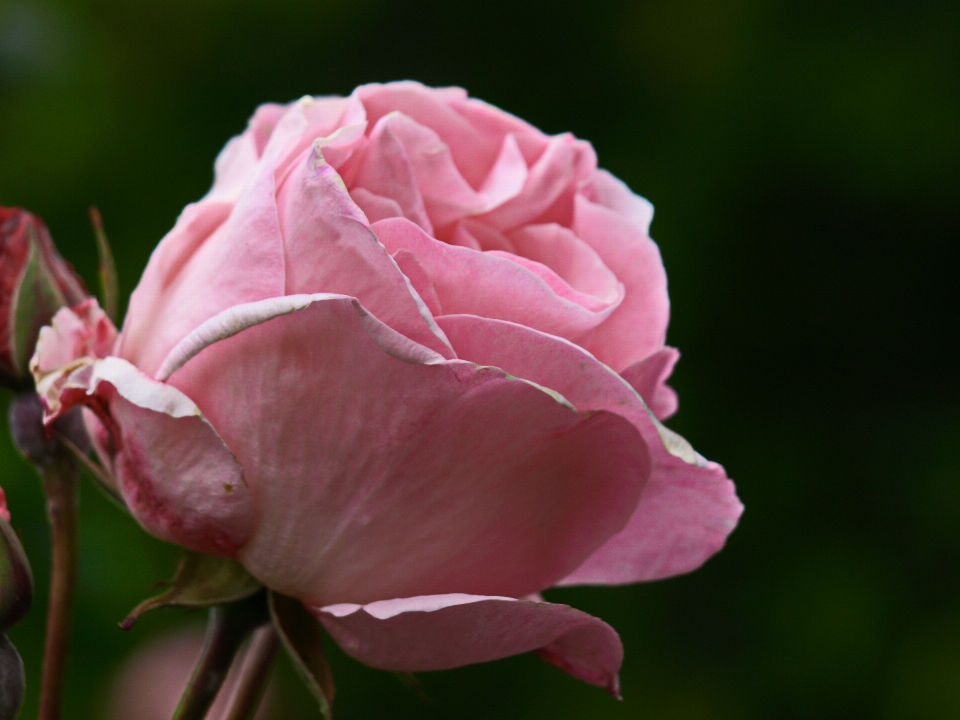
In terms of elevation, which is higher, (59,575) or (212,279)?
(212,279)

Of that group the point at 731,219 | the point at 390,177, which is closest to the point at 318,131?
the point at 390,177

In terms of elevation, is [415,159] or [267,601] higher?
[415,159]

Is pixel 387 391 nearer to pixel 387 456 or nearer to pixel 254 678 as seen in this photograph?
pixel 387 456

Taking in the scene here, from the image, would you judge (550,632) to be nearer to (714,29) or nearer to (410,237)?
(410,237)

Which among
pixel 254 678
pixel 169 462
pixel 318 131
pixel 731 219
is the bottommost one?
pixel 731 219

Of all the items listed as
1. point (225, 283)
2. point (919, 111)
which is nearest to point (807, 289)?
point (919, 111)

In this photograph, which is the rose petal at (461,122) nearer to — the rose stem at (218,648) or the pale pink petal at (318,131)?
the pale pink petal at (318,131)
